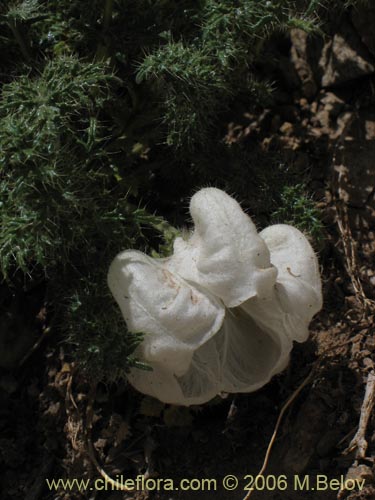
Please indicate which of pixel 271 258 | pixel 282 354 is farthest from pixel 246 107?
pixel 282 354

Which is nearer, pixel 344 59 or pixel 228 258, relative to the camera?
pixel 228 258

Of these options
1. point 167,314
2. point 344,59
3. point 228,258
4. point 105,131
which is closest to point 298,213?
point 228,258

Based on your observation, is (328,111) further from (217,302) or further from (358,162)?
(217,302)

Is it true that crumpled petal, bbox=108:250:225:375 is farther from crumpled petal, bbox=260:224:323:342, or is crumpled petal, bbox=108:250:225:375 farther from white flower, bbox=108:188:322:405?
crumpled petal, bbox=260:224:323:342

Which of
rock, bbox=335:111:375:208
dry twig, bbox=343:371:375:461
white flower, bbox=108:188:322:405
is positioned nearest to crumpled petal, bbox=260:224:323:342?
white flower, bbox=108:188:322:405

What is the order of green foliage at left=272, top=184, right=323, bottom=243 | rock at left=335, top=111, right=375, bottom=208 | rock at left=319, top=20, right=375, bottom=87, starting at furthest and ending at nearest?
rock at left=319, top=20, right=375, bottom=87
rock at left=335, top=111, right=375, bottom=208
green foliage at left=272, top=184, right=323, bottom=243

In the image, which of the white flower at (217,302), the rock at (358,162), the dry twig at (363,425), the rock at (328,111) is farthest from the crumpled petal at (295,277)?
the rock at (328,111)

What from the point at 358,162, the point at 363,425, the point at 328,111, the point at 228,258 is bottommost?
the point at 363,425
